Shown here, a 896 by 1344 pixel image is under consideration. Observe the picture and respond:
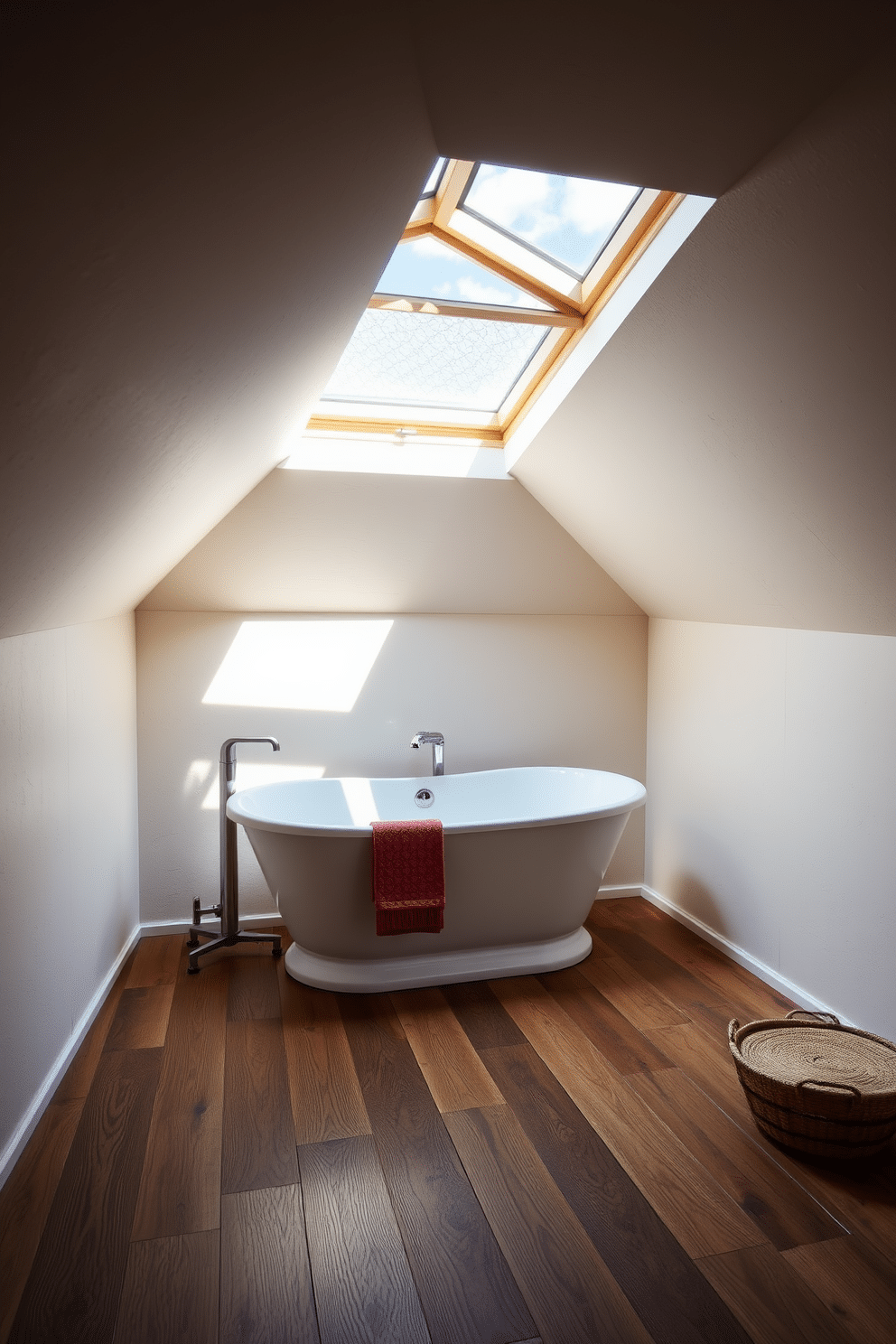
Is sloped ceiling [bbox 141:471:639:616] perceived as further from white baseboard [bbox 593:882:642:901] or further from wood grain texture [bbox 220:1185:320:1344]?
wood grain texture [bbox 220:1185:320:1344]

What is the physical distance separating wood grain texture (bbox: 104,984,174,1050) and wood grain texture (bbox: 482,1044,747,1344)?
45.3 inches

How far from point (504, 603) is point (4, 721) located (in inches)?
97.0

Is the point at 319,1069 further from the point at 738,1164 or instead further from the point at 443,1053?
the point at 738,1164

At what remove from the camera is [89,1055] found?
279 centimetres

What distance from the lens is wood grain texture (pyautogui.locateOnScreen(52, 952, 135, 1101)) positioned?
257 centimetres

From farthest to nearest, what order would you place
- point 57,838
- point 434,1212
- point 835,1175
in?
point 57,838 → point 835,1175 → point 434,1212

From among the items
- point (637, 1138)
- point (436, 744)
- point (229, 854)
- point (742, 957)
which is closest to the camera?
point (637, 1138)

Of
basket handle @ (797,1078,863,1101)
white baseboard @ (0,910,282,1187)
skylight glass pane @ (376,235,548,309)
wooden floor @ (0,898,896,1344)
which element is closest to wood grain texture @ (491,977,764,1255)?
wooden floor @ (0,898,896,1344)

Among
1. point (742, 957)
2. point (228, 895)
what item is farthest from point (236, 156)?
point (742, 957)

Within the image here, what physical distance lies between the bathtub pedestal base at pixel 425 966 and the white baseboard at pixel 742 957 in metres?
0.63

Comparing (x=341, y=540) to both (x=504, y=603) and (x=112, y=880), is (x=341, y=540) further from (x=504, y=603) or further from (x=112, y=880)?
(x=112, y=880)

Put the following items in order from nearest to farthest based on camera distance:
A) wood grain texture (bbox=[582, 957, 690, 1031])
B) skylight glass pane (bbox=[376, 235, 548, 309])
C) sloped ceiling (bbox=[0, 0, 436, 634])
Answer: sloped ceiling (bbox=[0, 0, 436, 634]) < skylight glass pane (bbox=[376, 235, 548, 309]) < wood grain texture (bbox=[582, 957, 690, 1031])

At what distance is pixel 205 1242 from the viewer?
1.94m

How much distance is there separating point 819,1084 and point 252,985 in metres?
2.05
